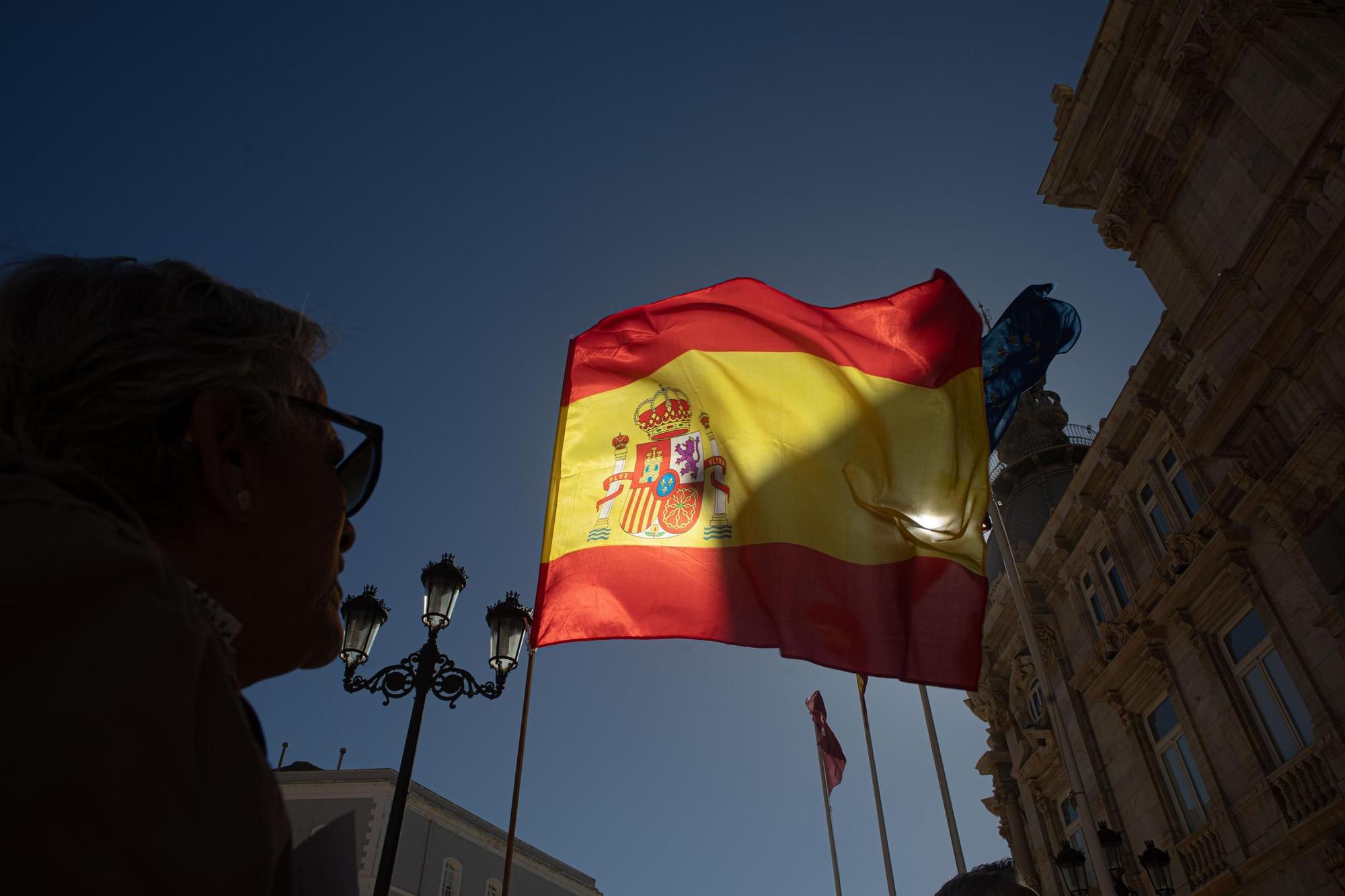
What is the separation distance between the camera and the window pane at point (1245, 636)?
1430 cm

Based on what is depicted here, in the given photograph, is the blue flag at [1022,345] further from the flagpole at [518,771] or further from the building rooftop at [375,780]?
the building rooftop at [375,780]

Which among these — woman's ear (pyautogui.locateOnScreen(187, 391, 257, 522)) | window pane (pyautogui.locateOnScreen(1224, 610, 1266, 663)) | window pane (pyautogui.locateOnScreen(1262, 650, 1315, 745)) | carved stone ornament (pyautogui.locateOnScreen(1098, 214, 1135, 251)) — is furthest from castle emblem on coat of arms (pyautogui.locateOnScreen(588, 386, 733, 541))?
window pane (pyautogui.locateOnScreen(1224, 610, 1266, 663))


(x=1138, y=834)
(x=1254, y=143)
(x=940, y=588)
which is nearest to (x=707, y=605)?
(x=940, y=588)

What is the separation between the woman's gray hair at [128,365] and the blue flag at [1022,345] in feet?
35.3

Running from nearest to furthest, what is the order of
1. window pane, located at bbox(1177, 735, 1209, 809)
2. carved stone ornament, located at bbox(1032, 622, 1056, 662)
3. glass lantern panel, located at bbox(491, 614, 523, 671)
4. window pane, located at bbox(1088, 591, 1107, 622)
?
glass lantern panel, located at bbox(491, 614, 523, 671)
window pane, located at bbox(1177, 735, 1209, 809)
window pane, located at bbox(1088, 591, 1107, 622)
carved stone ornament, located at bbox(1032, 622, 1056, 662)

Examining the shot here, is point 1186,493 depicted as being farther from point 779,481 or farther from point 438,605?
point 438,605

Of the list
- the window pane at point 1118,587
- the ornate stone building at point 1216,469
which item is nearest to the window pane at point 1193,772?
the ornate stone building at point 1216,469

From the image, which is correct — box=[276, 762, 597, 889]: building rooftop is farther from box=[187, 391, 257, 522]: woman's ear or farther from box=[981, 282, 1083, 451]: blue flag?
box=[187, 391, 257, 522]: woman's ear

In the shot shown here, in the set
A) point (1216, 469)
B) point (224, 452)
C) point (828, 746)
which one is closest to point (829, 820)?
point (828, 746)

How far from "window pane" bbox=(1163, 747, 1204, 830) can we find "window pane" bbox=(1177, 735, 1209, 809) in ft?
0.33

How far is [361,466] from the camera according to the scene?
207 cm

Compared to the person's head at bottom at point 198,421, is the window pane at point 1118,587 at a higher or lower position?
higher

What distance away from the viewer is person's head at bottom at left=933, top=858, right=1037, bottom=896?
4461 mm

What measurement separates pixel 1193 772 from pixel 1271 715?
2.41 metres
